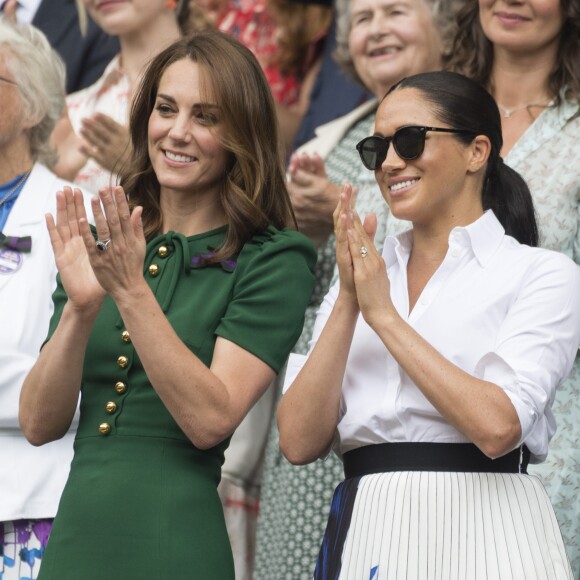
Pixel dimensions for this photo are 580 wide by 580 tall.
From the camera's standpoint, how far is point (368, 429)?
3.38 metres

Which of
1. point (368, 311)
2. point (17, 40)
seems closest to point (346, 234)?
point (368, 311)

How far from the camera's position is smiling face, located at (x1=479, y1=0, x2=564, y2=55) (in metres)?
4.61

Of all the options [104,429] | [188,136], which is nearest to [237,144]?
[188,136]

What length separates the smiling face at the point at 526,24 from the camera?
4.61 metres

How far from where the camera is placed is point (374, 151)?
3.58 meters

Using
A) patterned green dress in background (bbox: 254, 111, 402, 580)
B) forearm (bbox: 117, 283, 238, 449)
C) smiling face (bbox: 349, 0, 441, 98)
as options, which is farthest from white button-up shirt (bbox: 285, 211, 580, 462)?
smiling face (bbox: 349, 0, 441, 98)

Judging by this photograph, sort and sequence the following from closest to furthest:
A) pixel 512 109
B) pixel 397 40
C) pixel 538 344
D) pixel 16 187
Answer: pixel 538 344 < pixel 16 187 < pixel 512 109 < pixel 397 40

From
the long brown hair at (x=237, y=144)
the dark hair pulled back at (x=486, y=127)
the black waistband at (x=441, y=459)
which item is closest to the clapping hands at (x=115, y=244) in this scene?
the long brown hair at (x=237, y=144)

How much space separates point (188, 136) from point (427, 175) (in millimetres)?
A: 680

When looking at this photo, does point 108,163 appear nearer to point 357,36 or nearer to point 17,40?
point 17,40

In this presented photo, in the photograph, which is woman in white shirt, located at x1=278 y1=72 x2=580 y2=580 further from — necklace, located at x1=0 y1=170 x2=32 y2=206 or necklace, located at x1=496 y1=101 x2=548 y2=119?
necklace, located at x1=0 y1=170 x2=32 y2=206

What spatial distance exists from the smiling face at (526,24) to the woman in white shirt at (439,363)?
104cm

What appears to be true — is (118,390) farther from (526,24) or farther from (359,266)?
(526,24)

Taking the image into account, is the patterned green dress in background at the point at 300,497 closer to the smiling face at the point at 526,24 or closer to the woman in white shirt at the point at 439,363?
the smiling face at the point at 526,24
